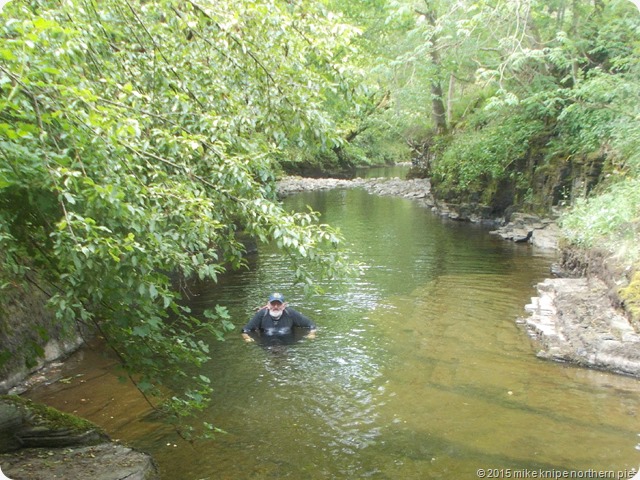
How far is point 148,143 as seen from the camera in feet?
13.1

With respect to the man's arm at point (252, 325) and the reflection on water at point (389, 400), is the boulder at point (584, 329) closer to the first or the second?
the reflection on water at point (389, 400)

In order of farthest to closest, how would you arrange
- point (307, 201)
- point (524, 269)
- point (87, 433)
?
point (307, 201), point (524, 269), point (87, 433)

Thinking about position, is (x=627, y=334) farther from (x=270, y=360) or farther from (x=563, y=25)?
(x=563, y=25)

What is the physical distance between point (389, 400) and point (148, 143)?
16.1 ft

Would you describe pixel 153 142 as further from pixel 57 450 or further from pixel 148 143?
pixel 57 450

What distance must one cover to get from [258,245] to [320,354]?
32.6ft

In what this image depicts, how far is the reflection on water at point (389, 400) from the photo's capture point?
583cm

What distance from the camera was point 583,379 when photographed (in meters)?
7.62

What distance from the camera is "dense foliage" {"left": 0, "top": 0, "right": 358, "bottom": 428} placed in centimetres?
313

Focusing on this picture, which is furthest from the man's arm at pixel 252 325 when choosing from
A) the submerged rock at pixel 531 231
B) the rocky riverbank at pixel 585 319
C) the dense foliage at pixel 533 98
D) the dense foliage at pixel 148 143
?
the submerged rock at pixel 531 231

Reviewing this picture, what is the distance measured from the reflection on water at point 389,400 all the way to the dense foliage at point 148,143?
6.58 ft

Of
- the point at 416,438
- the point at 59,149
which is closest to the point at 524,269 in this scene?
the point at 416,438

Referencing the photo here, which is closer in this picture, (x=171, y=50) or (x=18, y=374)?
(x=171, y=50)

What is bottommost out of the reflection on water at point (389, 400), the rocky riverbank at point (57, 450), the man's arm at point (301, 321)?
the reflection on water at point (389, 400)
